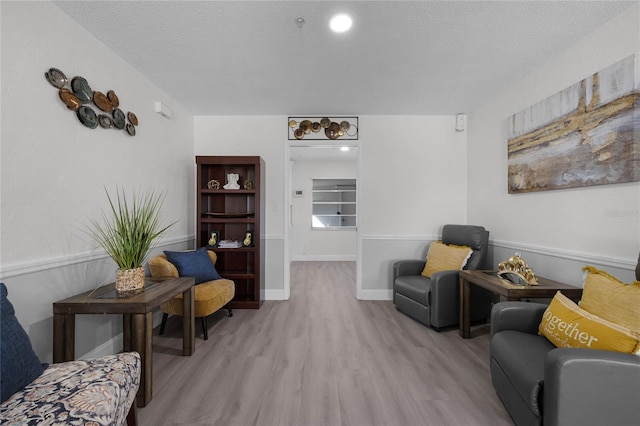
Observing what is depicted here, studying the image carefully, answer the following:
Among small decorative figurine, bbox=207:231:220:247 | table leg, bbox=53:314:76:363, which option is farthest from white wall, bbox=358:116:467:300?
table leg, bbox=53:314:76:363

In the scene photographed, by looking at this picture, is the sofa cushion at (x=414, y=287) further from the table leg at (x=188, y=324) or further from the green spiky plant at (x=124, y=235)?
the green spiky plant at (x=124, y=235)

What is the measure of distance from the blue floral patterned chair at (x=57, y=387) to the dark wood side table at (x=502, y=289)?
233 centimetres

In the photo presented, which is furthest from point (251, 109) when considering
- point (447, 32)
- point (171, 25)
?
point (447, 32)

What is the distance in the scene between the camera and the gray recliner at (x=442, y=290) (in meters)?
2.55

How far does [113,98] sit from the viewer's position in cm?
212

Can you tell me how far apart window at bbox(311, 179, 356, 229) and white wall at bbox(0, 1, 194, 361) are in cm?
439

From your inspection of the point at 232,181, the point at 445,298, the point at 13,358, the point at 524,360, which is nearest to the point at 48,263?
the point at 13,358

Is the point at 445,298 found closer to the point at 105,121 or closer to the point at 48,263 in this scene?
the point at 48,263

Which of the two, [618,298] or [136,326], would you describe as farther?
[136,326]

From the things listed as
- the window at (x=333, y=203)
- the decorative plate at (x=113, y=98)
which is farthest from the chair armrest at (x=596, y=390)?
the window at (x=333, y=203)

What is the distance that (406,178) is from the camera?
3.54 metres

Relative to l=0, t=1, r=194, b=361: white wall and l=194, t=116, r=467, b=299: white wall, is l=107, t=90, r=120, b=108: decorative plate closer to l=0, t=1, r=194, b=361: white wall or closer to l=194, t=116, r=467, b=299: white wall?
l=0, t=1, r=194, b=361: white wall

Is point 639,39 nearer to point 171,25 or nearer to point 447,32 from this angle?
point 447,32

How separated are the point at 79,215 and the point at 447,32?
2930 mm
